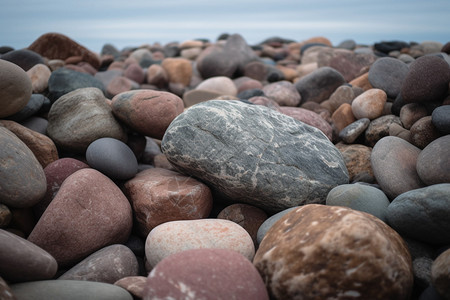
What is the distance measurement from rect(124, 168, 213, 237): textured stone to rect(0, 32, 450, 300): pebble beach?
0.01 metres

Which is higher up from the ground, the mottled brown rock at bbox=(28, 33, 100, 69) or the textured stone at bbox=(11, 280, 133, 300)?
the mottled brown rock at bbox=(28, 33, 100, 69)

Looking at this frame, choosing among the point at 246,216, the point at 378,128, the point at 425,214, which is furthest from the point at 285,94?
the point at 425,214

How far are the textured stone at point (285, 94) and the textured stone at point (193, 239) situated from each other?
3384 mm

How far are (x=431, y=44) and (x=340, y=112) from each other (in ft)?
26.0

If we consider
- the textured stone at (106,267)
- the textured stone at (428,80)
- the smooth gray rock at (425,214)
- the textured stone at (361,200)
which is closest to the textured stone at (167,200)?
the textured stone at (106,267)

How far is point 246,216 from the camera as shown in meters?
3.41

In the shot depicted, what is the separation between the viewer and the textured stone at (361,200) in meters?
2.94

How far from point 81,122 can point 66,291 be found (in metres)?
2.25

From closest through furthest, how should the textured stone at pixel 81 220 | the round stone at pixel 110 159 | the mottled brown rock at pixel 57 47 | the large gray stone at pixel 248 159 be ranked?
the textured stone at pixel 81 220 → the large gray stone at pixel 248 159 → the round stone at pixel 110 159 → the mottled brown rock at pixel 57 47

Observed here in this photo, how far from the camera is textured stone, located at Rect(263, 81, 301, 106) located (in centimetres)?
583

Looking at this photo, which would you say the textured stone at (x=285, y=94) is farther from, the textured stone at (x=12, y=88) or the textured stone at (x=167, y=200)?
the textured stone at (x=12, y=88)

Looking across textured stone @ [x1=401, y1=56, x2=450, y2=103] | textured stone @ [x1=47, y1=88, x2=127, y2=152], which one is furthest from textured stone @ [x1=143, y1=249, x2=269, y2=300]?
textured stone @ [x1=401, y1=56, x2=450, y2=103]

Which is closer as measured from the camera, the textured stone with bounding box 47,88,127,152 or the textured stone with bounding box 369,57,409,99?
the textured stone with bounding box 47,88,127,152

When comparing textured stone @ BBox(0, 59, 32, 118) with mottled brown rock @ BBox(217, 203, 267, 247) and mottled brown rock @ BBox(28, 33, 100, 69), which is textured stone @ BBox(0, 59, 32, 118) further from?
mottled brown rock @ BBox(28, 33, 100, 69)
